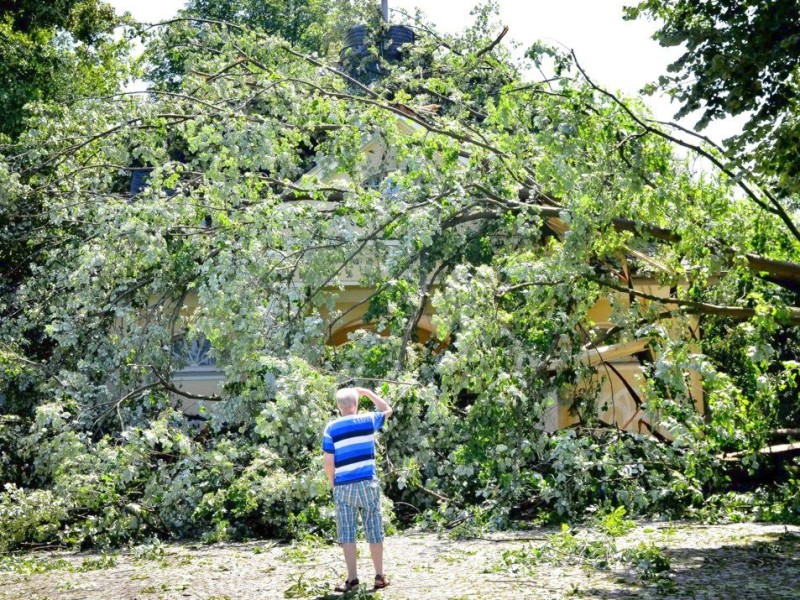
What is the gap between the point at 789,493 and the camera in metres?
9.68

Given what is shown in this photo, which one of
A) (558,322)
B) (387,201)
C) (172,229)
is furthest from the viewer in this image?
(172,229)

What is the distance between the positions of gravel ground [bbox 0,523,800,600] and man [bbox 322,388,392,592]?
250 mm

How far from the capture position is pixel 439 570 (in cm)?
773

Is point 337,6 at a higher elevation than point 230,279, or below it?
higher

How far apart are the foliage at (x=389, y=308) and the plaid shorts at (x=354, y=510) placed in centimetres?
212

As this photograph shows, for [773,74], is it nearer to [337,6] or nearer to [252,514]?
[252,514]

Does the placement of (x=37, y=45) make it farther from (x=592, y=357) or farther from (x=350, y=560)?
(x=350, y=560)

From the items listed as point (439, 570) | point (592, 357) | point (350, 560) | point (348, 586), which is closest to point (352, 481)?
point (350, 560)

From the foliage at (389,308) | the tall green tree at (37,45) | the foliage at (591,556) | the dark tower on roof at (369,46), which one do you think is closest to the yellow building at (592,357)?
the foliage at (389,308)

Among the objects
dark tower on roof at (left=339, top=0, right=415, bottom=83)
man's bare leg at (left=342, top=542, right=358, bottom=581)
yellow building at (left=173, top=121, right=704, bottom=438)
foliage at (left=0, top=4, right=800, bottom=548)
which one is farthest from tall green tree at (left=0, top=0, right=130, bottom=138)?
man's bare leg at (left=342, top=542, right=358, bottom=581)

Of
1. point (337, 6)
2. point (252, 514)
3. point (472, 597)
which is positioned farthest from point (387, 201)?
point (337, 6)

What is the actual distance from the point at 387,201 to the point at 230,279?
172 cm

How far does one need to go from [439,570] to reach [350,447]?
52.6 inches

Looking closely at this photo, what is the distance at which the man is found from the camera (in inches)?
272
